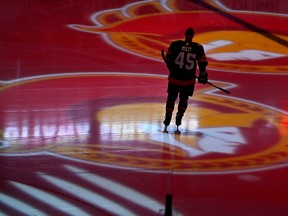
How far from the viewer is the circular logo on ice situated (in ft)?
33.4

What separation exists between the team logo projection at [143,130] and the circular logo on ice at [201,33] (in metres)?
1.93

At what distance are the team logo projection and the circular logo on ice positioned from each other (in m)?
1.93

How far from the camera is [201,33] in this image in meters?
11.9

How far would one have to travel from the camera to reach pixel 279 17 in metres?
13.5

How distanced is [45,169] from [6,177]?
0.48 metres

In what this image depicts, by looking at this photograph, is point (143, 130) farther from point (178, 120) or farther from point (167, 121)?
point (178, 120)

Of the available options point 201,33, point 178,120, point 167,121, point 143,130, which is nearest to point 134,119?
point 143,130

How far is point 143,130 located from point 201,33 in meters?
5.84

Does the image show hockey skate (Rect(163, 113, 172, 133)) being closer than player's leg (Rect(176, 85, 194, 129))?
No

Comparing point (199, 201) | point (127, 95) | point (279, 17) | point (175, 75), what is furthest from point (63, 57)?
point (279, 17)

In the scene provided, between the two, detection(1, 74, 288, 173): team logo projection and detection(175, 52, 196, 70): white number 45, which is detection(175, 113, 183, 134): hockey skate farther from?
detection(175, 52, 196, 70): white number 45

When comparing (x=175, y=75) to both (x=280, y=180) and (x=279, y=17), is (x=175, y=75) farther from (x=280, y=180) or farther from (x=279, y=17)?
(x=279, y=17)

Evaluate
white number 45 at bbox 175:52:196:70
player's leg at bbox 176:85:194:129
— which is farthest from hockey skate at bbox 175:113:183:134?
white number 45 at bbox 175:52:196:70

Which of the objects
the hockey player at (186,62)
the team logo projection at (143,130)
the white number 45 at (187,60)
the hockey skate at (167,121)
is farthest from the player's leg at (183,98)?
the white number 45 at (187,60)
